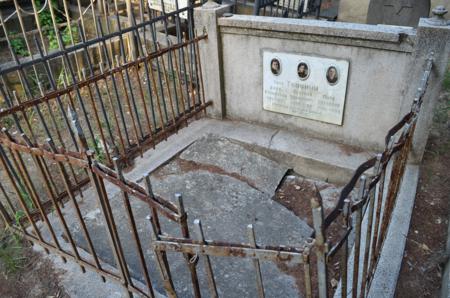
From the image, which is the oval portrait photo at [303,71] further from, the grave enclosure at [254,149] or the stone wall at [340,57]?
the stone wall at [340,57]

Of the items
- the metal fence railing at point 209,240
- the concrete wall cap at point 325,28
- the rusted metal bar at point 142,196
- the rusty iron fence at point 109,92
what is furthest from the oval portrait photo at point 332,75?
the rusted metal bar at point 142,196

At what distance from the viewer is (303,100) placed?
4.04 m

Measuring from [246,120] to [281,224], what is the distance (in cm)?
168

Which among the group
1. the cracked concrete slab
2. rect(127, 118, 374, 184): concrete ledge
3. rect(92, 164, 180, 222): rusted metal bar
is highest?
rect(92, 164, 180, 222): rusted metal bar

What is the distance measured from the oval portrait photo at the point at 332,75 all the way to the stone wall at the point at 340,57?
0.38 ft

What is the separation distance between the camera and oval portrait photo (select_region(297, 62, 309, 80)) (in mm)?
3850

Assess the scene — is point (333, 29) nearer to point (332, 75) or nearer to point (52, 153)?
point (332, 75)

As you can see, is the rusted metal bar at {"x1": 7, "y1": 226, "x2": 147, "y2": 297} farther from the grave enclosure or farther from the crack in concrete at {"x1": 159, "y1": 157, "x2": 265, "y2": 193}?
the crack in concrete at {"x1": 159, "y1": 157, "x2": 265, "y2": 193}

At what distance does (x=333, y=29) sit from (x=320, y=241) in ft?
8.83

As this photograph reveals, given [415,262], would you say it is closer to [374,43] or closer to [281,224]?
[281,224]

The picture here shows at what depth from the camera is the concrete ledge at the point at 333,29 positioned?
3.29 m

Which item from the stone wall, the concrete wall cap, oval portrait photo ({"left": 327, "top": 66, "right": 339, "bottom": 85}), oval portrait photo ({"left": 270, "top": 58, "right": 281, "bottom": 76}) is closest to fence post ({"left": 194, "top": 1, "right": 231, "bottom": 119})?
the stone wall

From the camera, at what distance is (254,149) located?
4.21 meters

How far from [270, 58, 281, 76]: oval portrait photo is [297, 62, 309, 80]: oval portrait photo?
0.22 meters
